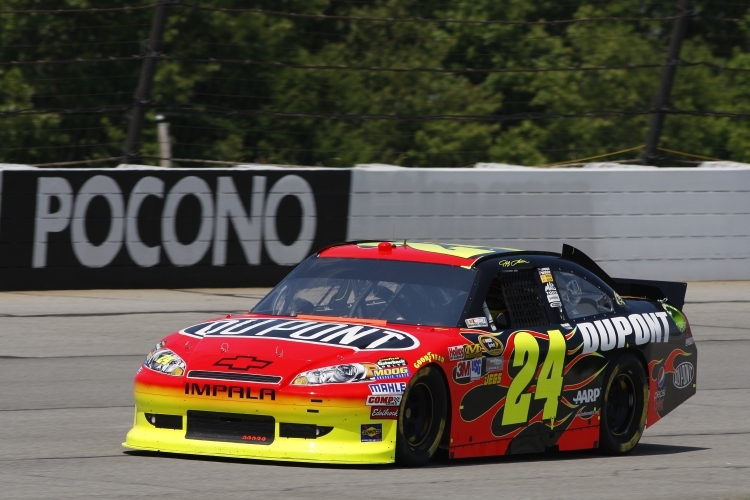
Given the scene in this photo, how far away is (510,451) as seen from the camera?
298 inches

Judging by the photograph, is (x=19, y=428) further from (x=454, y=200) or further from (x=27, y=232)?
(x=454, y=200)

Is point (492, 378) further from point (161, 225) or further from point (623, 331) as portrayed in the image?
point (161, 225)

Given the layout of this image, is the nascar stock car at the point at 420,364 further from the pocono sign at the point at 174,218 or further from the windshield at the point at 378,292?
the pocono sign at the point at 174,218

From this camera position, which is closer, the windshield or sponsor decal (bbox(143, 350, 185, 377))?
sponsor decal (bbox(143, 350, 185, 377))

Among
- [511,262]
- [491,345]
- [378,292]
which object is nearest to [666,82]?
[511,262]

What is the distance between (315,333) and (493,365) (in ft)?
3.38

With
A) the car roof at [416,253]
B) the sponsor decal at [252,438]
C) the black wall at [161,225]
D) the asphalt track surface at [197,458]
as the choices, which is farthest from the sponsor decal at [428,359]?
the black wall at [161,225]

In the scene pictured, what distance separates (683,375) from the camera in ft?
29.5

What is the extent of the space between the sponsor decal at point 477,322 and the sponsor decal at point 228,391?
4.44 feet

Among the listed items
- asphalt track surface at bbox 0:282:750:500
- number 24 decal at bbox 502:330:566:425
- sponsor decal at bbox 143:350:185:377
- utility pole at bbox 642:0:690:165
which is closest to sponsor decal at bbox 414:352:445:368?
asphalt track surface at bbox 0:282:750:500

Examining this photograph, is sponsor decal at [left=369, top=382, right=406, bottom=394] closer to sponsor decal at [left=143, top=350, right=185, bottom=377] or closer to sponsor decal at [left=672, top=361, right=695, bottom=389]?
sponsor decal at [left=143, top=350, right=185, bottom=377]

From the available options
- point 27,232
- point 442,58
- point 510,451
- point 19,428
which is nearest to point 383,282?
point 510,451

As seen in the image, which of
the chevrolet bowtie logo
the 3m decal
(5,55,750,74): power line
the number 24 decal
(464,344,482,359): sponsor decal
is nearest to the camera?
the chevrolet bowtie logo

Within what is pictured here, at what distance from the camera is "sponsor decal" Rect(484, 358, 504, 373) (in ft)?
23.9
